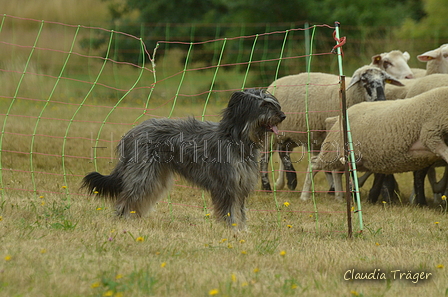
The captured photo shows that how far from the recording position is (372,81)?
866 centimetres

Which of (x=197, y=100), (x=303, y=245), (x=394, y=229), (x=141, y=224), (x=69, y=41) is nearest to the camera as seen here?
(x=303, y=245)

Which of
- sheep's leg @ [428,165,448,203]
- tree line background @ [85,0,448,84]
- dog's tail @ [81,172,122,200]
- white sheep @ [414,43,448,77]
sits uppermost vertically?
tree line background @ [85,0,448,84]

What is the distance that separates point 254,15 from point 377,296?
1638cm

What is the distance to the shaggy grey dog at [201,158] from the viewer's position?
5638 millimetres

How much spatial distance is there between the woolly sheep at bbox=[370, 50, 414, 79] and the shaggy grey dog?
17.0 feet

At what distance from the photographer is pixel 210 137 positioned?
589 cm

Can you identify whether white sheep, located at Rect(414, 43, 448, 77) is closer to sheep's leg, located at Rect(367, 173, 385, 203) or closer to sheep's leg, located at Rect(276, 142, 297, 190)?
sheep's leg, located at Rect(367, 173, 385, 203)

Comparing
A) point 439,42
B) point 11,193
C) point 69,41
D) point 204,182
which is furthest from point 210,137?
point 69,41

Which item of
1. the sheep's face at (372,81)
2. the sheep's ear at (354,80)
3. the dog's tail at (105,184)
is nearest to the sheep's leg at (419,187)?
the sheep's face at (372,81)

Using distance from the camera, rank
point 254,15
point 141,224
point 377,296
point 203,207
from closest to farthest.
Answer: point 377,296 → point 141,224 → point 203,207 → point 254,15

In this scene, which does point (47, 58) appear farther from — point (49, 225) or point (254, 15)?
point (49, 225)

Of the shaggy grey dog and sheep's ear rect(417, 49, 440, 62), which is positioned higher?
sheep's ear rect(417, 49, 440, 62)

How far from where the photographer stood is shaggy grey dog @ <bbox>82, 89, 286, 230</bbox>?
564 cm

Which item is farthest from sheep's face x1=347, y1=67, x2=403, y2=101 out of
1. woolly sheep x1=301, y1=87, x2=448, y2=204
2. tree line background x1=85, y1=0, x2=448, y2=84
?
tree line background x1=85, y1=0, x2=448, y2=84
